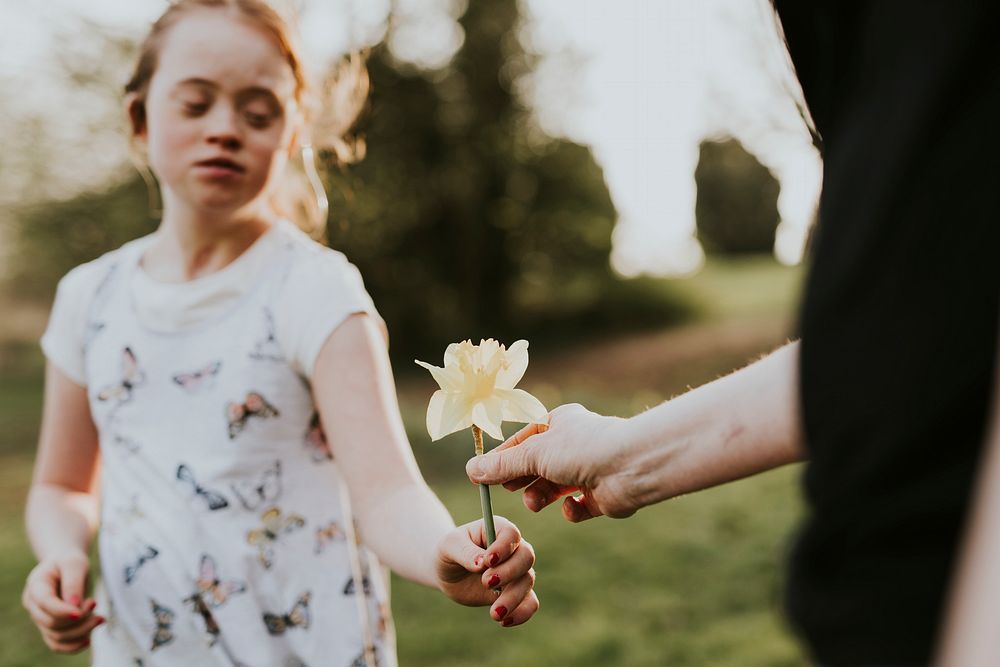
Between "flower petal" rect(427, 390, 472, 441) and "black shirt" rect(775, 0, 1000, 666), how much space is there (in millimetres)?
626

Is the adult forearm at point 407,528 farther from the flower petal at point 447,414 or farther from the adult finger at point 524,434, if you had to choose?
the flower petal at point 447,414

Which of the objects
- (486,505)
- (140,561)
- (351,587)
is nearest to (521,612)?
(486,505)

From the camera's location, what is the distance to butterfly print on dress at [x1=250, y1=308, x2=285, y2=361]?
1.99 meters

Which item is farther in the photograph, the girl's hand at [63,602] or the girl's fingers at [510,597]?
the girl's hand at [63,602]

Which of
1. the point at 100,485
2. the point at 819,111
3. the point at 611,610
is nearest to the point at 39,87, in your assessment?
the point at 611,610

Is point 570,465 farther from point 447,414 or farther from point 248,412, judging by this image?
point 248,412

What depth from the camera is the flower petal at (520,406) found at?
141 cm

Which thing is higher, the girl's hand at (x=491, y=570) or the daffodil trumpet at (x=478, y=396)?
the daffodil trumpet at (x=478, y=396)

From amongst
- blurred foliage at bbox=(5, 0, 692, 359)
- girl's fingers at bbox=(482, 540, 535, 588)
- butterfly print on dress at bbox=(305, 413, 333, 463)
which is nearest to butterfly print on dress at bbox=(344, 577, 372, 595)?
butterfly print on dress at bbox=(305, 413, 333, 463)

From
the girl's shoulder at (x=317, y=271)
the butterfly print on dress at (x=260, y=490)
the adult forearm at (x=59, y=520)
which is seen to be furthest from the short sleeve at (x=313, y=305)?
the adult forearm at (x=59, y=520)

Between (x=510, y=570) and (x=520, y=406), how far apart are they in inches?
10.7

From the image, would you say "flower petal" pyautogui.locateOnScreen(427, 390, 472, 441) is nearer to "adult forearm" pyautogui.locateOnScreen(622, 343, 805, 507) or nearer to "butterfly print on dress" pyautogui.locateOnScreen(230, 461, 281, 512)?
"adult forearm" pyautogui.locateOnScreen(622, 343, 805, 507)

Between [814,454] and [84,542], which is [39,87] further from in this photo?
[814,454]

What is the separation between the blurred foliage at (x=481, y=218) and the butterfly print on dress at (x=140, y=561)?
1187 cm
